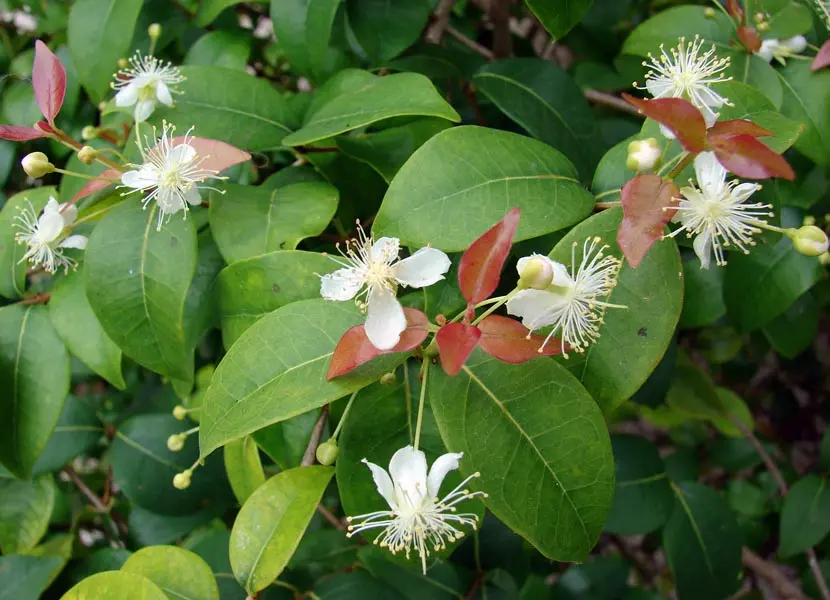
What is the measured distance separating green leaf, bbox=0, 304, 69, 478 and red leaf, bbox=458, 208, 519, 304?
0.66 metres

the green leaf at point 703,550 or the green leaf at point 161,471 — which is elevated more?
the green leaf at point 161,471

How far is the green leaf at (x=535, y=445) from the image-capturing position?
2.16 ft

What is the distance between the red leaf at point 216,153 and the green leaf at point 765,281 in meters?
0.80

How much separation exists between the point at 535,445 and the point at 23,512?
0.97m

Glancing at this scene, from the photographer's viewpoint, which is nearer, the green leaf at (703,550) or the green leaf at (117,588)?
the green leaf at (117,588)

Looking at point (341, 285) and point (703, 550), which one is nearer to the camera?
point (341, 285)

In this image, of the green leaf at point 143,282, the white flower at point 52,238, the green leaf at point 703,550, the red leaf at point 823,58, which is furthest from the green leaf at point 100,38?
the green leaf at point 703,550

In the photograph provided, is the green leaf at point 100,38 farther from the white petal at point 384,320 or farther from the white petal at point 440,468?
the white petal at point 440,468

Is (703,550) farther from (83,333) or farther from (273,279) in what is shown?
(83,333)

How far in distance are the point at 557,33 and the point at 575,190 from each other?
21 centimetres

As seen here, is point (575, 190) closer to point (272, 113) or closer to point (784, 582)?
point (272, 113)

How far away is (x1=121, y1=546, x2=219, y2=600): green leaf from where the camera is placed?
0.80 metres

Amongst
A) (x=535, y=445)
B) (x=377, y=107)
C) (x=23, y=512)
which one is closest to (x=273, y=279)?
(x=377, y=107)

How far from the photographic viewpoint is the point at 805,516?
1355 mm
